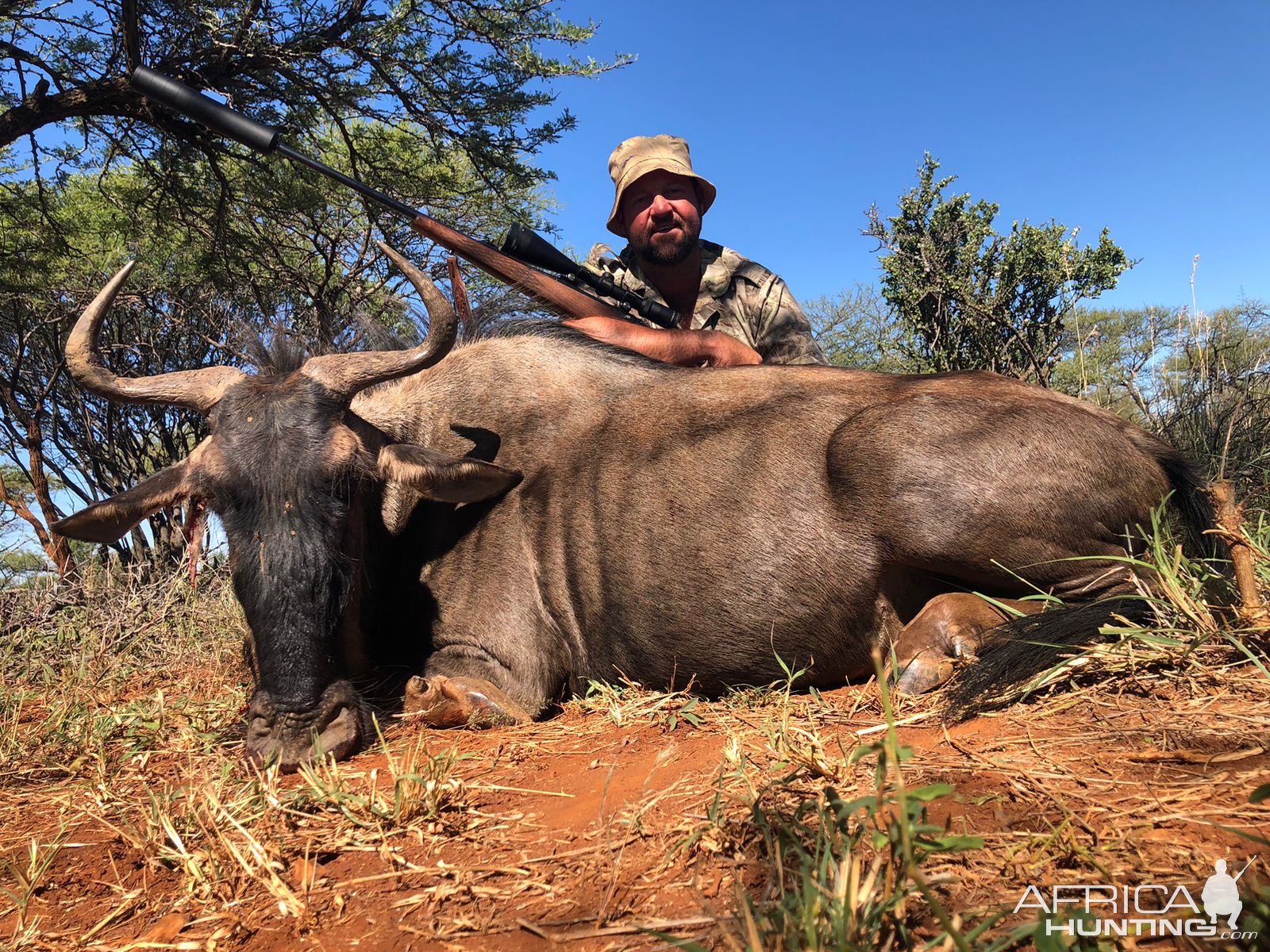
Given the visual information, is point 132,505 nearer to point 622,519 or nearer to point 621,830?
point 622,519

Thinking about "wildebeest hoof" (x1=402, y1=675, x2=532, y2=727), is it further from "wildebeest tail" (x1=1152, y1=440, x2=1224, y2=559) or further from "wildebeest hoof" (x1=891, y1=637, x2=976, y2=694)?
"wildebeest tail" (x1=1152, y1=440, x2=1224, y2=559)

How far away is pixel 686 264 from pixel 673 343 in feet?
7.05

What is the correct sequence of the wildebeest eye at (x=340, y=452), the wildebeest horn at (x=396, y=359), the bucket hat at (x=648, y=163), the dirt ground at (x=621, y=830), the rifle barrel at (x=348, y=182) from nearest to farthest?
the dirt ground at (x=621, y=830)
the wildebeest eye at (x=340, y=452)
the wildebeest horn at (x=396, y=359)
the rifle barrel at (x=348, y=182)
the bucket hat at (x=648, y=163)

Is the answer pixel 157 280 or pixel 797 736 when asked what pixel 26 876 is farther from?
pixel 157 280

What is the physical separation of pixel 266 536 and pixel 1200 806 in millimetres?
2817

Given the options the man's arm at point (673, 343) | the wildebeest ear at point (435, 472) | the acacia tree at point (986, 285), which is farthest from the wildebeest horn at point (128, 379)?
the acacia tree at point (986, 285)

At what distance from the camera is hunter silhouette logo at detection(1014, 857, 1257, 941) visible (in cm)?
110

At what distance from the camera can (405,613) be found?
361 centimetres

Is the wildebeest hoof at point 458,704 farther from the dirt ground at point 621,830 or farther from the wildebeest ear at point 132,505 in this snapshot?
the wildebeest ear at point 132,505

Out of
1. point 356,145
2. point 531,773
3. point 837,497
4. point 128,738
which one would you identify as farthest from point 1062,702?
point 356,145

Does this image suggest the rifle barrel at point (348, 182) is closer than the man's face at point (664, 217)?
Yes

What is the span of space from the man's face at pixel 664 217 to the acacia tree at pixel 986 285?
3027mm

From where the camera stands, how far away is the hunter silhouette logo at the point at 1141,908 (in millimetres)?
1096

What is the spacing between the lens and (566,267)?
18.9 ft
